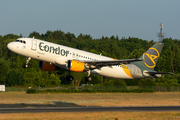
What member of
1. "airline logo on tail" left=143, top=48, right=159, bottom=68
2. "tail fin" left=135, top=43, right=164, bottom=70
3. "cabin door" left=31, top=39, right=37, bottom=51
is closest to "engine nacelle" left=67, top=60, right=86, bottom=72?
"cabin door" left=31, top=39, right=37, bottom=51

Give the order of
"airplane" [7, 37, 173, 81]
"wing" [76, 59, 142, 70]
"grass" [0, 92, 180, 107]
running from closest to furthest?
"airplane" [7, 37, 173, 81]
"wing" [76, 59, 142, 70]
"grass" [0, 92, 180, 107]

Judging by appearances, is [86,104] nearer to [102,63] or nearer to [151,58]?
[102,63]

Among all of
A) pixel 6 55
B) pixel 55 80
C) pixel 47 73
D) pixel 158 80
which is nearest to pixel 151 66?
pixel 158 80

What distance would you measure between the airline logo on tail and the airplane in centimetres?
115

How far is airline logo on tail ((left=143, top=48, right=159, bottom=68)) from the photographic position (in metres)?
53.3

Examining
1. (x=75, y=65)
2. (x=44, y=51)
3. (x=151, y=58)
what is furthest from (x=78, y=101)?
(x=151, y=58)

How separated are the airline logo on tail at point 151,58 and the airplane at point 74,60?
3.78 ft

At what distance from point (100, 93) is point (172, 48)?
81.6 meters

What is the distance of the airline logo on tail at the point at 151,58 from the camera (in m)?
53.3

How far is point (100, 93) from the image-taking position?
67.3 metres

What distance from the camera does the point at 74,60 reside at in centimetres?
4141

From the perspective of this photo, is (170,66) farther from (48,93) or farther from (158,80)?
(48,93)

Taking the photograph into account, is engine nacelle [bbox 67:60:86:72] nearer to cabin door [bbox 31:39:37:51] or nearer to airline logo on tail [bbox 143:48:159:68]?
cabin door [bbox 31:39:37:51]

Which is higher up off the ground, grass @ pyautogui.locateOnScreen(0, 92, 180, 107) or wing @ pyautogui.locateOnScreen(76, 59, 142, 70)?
wing @ pyautogui.locateOnScreen(76, 59, 142, 70)
